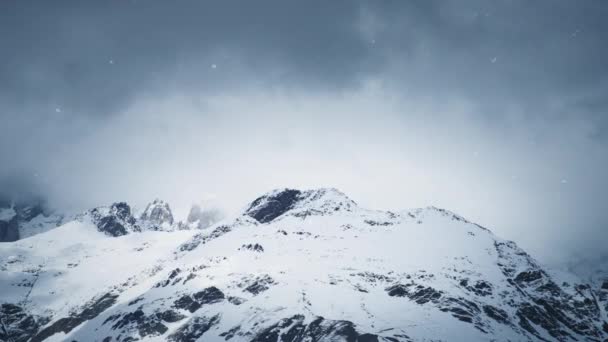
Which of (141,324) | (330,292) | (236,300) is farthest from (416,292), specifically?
(141,324)

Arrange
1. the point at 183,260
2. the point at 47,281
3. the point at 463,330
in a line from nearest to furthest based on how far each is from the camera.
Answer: the point at 463,330, the point at 183,260, the point at 47,281

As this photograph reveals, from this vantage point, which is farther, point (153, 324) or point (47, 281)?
point (47, 281)

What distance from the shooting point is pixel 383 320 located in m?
101

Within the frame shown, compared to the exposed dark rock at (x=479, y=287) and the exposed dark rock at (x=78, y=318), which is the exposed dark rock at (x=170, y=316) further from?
the exposed dark rock at (x=479, y=287)

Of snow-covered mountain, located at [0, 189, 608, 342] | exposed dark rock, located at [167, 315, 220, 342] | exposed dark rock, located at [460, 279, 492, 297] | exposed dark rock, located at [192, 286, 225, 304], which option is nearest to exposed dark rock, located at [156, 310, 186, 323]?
snow-covered mountain, located at [0, 189, 608, 342]

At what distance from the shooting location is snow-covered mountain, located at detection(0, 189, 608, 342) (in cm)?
10275

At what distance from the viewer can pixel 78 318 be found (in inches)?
5925

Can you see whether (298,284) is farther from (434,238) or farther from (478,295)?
(434,238)

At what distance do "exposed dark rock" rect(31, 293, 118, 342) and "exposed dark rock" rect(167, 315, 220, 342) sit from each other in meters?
58.5

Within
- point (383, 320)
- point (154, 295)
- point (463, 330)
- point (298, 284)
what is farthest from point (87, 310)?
point (463, 330)

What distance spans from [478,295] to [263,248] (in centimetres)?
8395

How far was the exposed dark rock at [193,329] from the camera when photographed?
107213 mm

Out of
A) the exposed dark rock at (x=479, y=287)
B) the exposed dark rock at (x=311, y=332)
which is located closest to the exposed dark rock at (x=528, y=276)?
the exposed dark rock at (x=479, y=287)

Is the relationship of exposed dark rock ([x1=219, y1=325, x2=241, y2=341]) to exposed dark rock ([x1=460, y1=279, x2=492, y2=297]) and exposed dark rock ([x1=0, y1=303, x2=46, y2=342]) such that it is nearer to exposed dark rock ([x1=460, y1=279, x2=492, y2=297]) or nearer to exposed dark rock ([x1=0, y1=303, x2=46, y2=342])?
exposed dark rock ([x1=460, y1=279, x2=492, y2=297])
